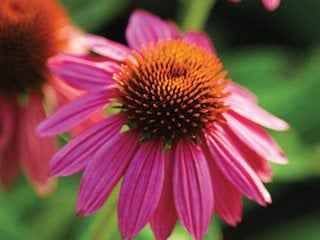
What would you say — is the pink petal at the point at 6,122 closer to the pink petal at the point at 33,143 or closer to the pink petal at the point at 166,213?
the pink petal at the point at 33,143

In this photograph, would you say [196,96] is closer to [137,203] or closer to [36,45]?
[137,203]

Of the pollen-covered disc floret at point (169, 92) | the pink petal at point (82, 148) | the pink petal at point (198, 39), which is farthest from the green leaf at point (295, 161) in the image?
the pink petal at point (82, 148)

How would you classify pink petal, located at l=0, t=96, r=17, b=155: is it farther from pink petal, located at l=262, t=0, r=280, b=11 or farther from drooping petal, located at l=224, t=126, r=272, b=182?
pink petal, located at l=262, t=0, r=280, b=11

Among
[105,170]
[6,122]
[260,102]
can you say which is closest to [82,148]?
[105,170]

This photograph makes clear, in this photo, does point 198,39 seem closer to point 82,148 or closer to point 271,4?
point 271,4

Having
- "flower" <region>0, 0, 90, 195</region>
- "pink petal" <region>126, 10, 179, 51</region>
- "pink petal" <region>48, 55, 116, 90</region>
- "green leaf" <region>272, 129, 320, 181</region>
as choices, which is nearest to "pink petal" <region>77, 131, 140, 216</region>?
"pink petal" <region>48, 55, 116, 90</region>
